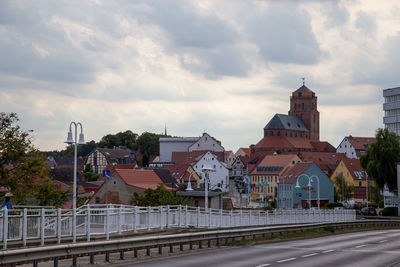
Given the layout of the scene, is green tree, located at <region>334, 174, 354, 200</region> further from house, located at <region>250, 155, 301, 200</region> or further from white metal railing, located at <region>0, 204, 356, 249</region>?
white metal railing, located at <region>0, 204, 356, 249</region>

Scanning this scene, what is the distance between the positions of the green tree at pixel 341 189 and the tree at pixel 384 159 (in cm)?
3867

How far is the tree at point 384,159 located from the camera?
93.5 metres

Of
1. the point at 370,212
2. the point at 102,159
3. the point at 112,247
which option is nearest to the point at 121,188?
the point at 370,212

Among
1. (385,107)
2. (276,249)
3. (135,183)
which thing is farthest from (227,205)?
(276,249)

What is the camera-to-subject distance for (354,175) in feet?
497

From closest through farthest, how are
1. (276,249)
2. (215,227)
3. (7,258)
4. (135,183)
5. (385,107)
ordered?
(7,258) → (276,249) → (215,227) → (135,183) → (385,107)

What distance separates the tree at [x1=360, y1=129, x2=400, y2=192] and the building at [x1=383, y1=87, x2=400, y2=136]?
99.9 feet

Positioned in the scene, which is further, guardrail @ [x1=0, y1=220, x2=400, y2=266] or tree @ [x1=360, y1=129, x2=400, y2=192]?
tree @ [x1=360, y1=129, x2=400, y2=192]

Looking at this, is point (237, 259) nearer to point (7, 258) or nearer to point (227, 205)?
point (7, 258)

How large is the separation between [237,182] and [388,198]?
78332 millimetres

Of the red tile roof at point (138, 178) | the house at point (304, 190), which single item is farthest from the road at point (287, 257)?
the house at point (304, 190)

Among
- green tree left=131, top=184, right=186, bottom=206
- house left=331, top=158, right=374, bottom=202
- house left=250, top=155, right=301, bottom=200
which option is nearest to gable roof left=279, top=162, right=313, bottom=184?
house left=331, top=158, right=374, bottom=202

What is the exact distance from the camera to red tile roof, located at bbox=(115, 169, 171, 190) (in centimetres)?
7244

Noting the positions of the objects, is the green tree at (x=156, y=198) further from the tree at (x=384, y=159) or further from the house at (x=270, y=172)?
the house at (x=270, y=172)
